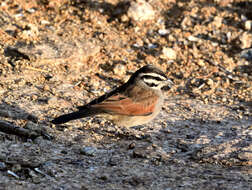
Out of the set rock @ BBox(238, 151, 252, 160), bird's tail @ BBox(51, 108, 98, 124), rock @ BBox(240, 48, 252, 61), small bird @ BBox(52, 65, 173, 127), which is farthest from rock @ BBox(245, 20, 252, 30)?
bird's tail @ BBox(51, 108, 98, 124)

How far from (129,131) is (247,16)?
5.38m

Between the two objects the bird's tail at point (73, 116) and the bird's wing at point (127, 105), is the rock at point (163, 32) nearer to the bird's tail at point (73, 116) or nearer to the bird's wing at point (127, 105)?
the bird's wing at point (127, 105)

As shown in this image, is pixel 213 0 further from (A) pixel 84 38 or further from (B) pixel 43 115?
(B) pixel 43 115

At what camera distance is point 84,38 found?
34.1 ft

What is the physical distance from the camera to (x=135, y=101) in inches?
316

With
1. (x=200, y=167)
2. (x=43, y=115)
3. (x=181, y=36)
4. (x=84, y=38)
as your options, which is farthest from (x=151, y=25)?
(x=200, y=167)

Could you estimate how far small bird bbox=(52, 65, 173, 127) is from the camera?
766 cm

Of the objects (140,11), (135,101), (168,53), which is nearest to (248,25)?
(168,53)

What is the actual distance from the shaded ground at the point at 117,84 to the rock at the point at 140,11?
0.12 meters

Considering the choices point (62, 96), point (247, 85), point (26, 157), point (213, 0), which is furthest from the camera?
A: point (213, 0)

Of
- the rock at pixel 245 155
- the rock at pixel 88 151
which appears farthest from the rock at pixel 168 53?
the rock at pixel 88 151

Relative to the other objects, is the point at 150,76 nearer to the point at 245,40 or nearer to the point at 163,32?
the point at 163,32

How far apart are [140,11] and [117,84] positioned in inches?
99.0

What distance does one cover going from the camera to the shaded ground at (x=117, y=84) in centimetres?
615
